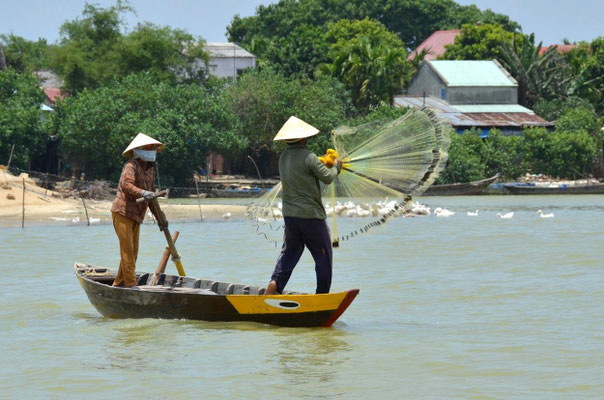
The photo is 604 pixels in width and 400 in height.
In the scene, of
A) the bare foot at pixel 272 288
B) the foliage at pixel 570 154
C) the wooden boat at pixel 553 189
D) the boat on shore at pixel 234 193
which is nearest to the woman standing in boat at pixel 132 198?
the bare foot at pixel 272 288

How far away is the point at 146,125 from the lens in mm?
37000

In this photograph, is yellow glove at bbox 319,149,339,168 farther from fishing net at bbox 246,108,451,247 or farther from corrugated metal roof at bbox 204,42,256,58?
corrugated metal roof at bbox 204,42,256,58

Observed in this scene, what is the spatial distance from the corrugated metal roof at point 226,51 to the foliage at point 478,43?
10219 mm

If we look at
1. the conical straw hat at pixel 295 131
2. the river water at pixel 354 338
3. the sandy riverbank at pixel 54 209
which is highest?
the conical straw hat at pixel 295 131

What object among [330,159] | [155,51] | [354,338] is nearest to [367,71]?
[155,51]

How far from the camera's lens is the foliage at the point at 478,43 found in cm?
5194

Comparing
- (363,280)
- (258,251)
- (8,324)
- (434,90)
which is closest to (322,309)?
(8,324)

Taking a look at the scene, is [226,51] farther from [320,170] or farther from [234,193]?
[320,170]

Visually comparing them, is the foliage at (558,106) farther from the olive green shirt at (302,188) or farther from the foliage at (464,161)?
the olive green shirt at (302,188)

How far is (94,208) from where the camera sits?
93.7 feet

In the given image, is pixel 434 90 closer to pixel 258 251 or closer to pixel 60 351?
pixel 258 251

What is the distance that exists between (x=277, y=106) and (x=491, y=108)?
36.8 feet

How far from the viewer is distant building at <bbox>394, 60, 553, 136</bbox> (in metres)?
45.5

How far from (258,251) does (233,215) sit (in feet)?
29.3
